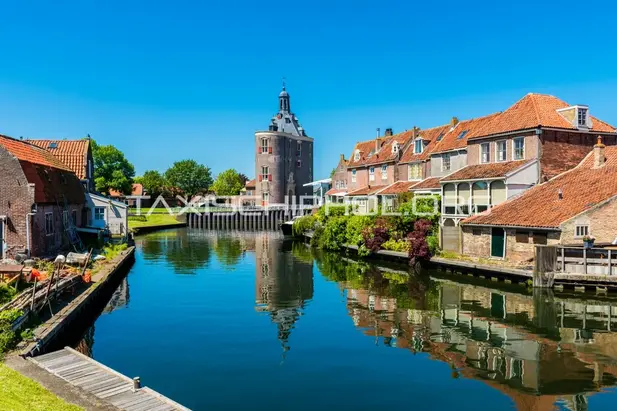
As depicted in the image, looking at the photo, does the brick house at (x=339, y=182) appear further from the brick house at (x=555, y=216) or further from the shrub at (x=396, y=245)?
the brick house at (x=555, y=216)

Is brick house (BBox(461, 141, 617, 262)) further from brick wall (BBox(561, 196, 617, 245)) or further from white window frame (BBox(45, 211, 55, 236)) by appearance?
white window frame (BBox(45, 211, 55, 236))

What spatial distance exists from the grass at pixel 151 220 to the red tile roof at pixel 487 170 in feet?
159

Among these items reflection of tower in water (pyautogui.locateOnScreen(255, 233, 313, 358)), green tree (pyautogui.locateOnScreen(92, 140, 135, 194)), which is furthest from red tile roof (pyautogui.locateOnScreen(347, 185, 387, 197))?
green tree (pyautogui.locateOnScreen(92, 140, 135, 194))

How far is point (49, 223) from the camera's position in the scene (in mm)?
31328

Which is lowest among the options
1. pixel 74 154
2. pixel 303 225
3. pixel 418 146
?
pixel 303 225

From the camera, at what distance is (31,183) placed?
28172 mm

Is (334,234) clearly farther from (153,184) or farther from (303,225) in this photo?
(153,184)

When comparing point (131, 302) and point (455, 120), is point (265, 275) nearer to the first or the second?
point (131, 302)

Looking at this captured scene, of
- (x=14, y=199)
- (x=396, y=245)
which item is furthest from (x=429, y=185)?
(x=14, y=199)

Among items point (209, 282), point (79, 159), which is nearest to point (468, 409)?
point (209, 282)

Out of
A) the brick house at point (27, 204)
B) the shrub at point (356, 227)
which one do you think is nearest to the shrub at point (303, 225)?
the shrub at point (356, 227)

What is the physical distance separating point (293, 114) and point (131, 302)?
250 feet

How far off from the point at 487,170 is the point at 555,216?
8.63 metres

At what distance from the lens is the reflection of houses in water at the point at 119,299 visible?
25.0 metres
